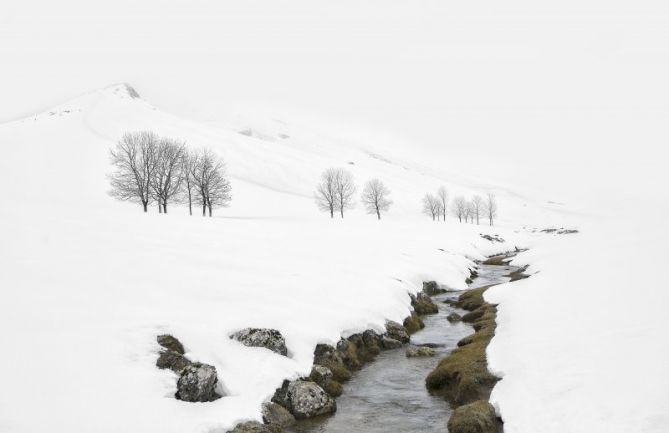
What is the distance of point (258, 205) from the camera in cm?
10244

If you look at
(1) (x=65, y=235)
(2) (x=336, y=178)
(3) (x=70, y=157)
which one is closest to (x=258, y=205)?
(2) (x=336, y=178)

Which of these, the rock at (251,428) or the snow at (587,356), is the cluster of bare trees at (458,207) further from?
the rock at (251,428)

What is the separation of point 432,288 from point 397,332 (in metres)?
16.7

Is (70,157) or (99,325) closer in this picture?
(99,325)

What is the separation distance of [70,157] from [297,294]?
328 ft

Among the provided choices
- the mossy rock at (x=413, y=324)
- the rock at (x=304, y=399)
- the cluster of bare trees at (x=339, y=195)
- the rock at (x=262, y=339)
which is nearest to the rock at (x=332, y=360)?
the rock at (x=262, y=339)

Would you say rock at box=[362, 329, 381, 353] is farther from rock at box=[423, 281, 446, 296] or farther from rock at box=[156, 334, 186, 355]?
rock at box=[423, 281, 446, 296]

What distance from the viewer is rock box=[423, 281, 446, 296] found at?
131ft

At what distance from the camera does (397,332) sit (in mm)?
25547

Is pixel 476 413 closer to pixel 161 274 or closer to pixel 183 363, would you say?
pixel 183 363

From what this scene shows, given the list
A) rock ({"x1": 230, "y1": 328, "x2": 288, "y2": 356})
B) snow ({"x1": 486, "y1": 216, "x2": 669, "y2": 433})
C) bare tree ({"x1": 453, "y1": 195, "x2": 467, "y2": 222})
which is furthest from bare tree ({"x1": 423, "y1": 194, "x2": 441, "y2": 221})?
rock ({"x1": 230, "y1": 328, "x2": 288, "y2": 356})

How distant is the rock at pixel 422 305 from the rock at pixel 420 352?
912cm

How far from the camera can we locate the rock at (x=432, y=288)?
40.1 metres

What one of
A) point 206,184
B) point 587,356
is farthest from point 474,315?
point 206,184
